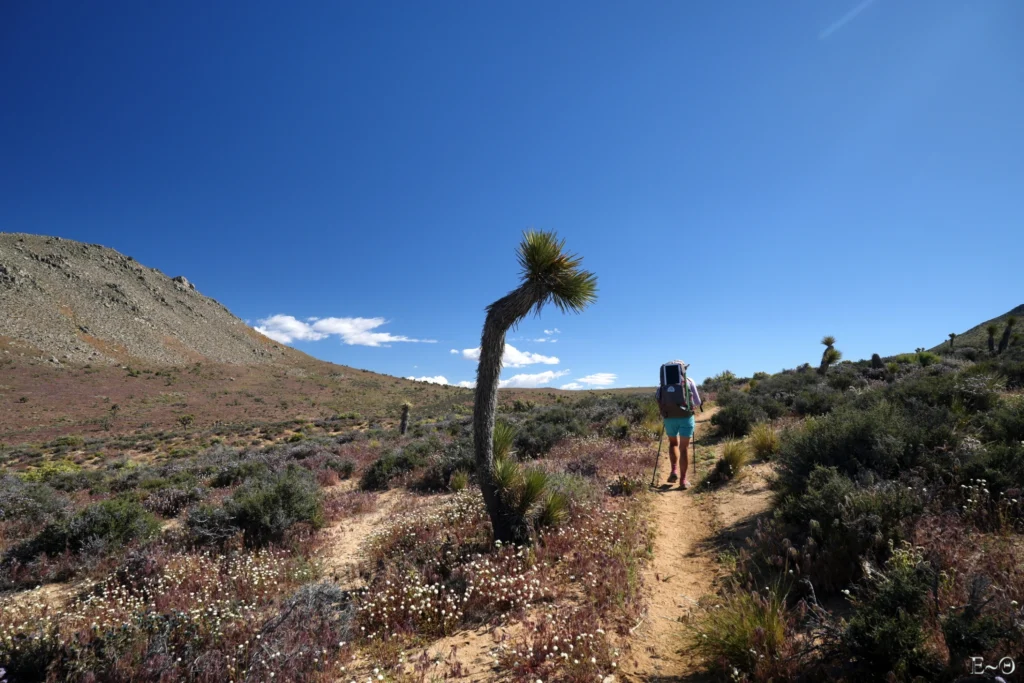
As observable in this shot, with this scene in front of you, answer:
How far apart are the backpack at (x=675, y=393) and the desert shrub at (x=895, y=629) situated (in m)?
4.92

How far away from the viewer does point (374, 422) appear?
30875 millimetres

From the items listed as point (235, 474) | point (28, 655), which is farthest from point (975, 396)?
point (235, 474)

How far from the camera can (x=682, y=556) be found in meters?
5.45

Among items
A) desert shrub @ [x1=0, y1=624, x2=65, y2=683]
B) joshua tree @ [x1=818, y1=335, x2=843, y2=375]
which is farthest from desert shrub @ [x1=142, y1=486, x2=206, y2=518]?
joshua tree @ [x1=818, y1=335, x2=843, y2=375]

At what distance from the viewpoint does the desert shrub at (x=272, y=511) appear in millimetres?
7605

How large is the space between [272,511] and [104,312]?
8721 cm

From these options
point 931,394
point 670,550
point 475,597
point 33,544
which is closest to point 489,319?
point 475,597

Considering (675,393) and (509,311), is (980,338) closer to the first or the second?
(675,393)

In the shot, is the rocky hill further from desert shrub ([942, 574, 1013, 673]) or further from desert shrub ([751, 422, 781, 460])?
desert shrub ([942, 574, 1013, 673])

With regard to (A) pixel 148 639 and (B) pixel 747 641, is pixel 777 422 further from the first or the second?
(A) pixel 148 639

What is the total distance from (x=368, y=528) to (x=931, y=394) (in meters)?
12.0

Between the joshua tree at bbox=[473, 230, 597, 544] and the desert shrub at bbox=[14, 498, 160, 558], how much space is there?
6.45m

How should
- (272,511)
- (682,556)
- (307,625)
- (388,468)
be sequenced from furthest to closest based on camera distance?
1. (388,468)
2. (272,511)
3. (682,556)
4. (307,625)

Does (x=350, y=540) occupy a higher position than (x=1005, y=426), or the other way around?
(x=1005, y=426)
